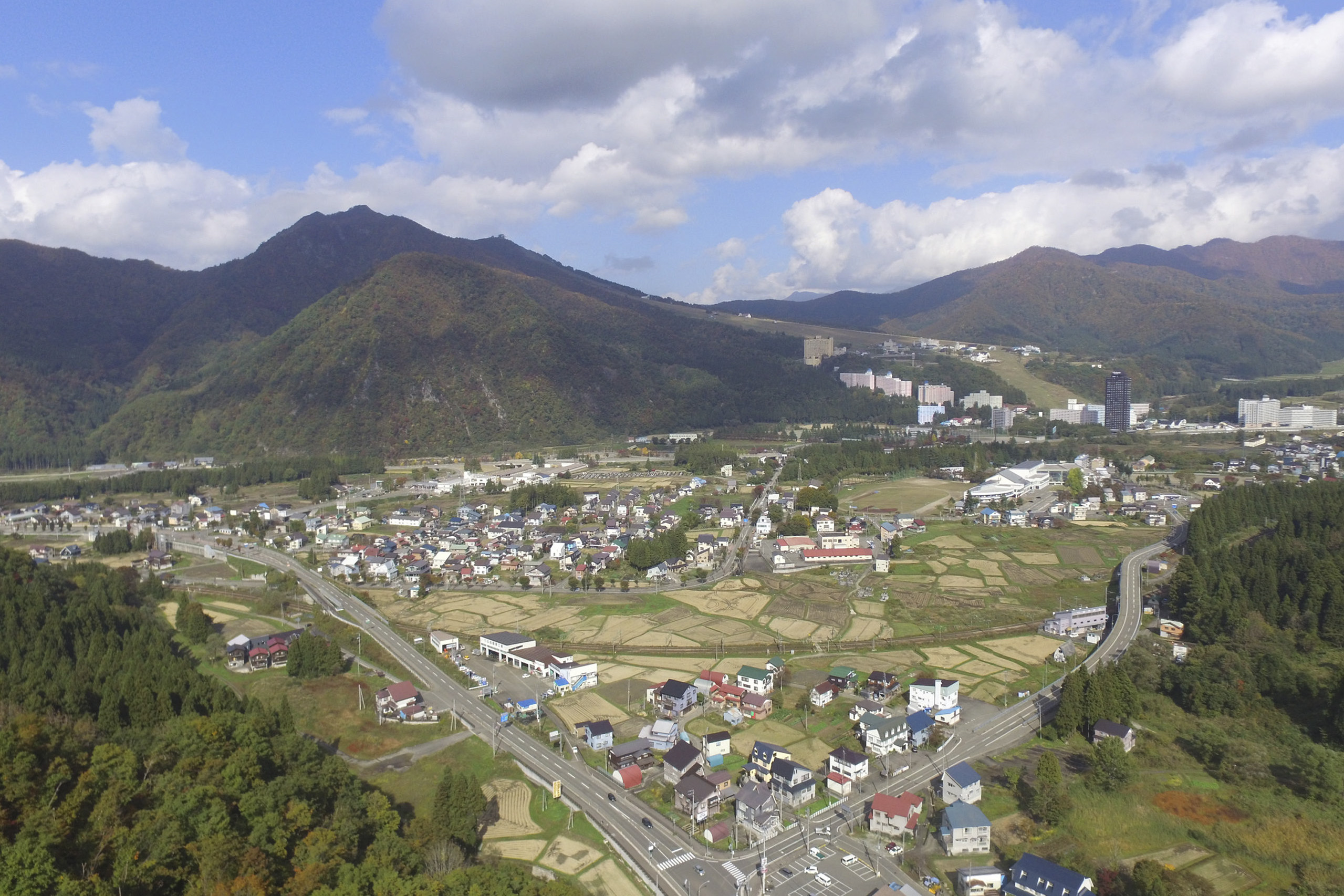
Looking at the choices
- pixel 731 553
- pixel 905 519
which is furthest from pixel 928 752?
pixel 905 519

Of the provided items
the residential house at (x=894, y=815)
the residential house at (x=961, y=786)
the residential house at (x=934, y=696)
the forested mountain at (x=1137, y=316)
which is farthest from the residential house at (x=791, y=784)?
the forested mountain at (x=1137, y=316)

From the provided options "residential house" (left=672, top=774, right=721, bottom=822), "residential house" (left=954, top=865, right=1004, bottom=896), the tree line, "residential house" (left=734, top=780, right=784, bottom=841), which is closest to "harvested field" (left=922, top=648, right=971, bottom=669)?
"residential house" (left=734, top=780, right=784, bottom=841)

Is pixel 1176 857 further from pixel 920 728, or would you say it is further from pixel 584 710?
pixel 584 710

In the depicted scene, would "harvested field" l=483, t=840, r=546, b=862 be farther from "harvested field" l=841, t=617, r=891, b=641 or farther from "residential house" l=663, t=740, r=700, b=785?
"harvested field" l=841, t=617, r=891, b=641

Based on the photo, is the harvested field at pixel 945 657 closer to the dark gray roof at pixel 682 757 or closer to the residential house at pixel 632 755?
the dark gray roof at pixel 682 757

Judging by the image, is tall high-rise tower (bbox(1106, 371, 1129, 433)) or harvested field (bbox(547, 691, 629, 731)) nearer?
harvested field (bbox(547, 691, 629, 731))

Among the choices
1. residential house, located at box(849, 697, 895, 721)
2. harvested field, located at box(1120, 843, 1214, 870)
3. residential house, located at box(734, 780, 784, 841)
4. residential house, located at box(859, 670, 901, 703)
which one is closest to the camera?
harvested field, located at box(1120, 843, 1214, 870)

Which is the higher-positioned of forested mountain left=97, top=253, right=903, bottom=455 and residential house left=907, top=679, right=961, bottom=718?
forested mountain left=97, top=253, right=903, bottom=455

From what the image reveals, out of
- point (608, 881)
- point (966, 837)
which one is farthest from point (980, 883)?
point (608, 881)
